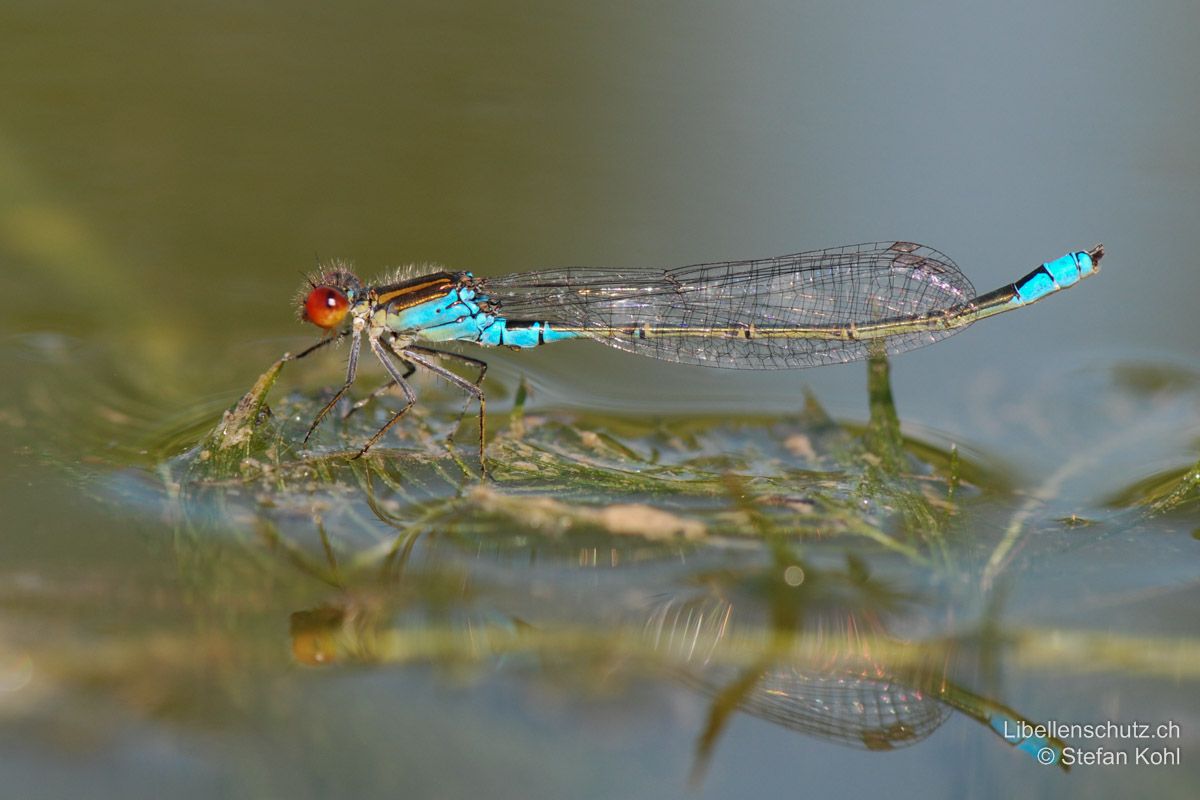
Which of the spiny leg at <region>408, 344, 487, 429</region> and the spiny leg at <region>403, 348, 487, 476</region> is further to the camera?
the spiny leg at <region>408, 344, 487, 429</region>

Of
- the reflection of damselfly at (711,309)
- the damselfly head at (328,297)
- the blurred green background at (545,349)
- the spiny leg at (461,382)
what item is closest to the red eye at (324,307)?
the damselfly head at (328,297)

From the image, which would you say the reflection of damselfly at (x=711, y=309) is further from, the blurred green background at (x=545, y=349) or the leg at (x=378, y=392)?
the blurred green background at (x=545, y=349)

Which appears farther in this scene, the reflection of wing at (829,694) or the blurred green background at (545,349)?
the reflection of wing at (829,694)

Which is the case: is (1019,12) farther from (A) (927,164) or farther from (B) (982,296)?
(B) (982,296)

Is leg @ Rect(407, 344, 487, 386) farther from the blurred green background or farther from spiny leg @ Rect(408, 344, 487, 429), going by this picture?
the blurred green background

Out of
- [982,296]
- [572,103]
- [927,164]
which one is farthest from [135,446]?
[927,164]

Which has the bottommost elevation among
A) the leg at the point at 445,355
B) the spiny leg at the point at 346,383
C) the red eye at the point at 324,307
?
the spiny leg at the point at 346,383

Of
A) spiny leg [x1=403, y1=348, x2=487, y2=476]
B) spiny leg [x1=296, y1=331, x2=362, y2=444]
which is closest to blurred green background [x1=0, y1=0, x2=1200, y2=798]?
spiny leg [x1=403, y1=348, x2=487, y2=476]

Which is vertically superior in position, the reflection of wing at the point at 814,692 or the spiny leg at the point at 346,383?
the spiny leg at the point at 346,383
